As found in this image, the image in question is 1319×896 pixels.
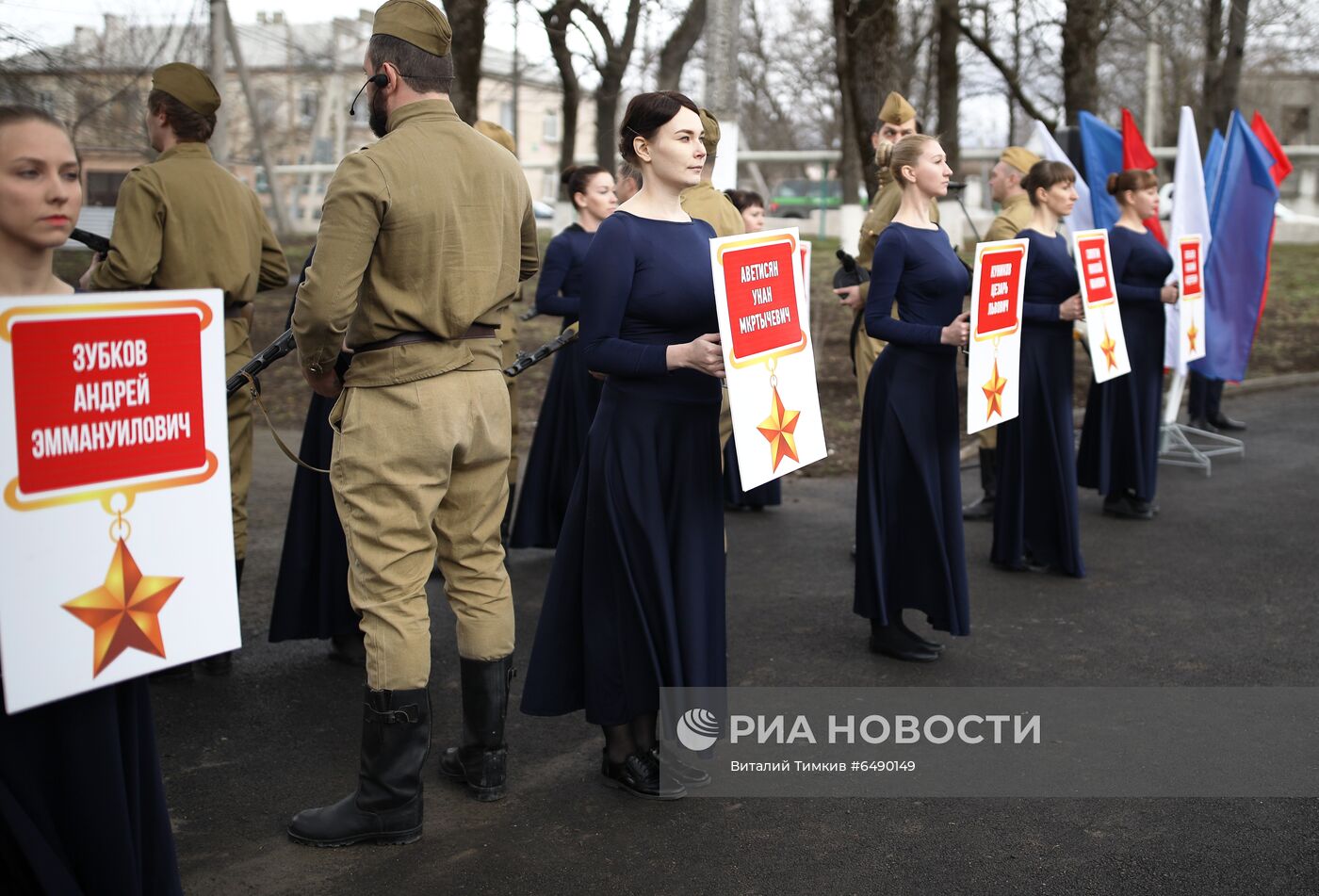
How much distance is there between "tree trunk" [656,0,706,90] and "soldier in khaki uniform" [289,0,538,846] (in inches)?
650

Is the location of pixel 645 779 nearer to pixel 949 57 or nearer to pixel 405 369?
pixel 405 369

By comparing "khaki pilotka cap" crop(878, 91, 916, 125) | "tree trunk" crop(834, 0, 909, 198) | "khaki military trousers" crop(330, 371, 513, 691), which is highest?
"tree trunk" crop(834, 0, 909, 198)

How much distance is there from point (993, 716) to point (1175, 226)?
585cm

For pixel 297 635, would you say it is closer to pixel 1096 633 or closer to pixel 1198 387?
pixel 1096 633

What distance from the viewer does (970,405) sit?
560cm

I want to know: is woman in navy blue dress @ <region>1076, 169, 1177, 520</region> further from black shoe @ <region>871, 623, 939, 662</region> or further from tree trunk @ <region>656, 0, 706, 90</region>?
tree trunk @ <region>656, 0, 706, 90</region>

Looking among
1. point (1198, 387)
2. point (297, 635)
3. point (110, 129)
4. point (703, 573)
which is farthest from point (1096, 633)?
point (110, 129)

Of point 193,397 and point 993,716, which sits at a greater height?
point 193,397

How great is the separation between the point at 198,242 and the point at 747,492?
4.14m

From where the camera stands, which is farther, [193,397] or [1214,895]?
[1214,895]

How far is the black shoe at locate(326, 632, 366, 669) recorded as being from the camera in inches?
216

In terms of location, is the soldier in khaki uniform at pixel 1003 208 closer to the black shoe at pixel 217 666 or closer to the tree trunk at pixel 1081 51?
the black shoe at pixel 217 666

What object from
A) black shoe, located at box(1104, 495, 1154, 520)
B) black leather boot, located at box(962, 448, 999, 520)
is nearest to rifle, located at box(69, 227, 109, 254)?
black leather boot, located at box(962, 448, 999, 520)

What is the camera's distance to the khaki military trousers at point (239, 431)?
5383 millimetres
